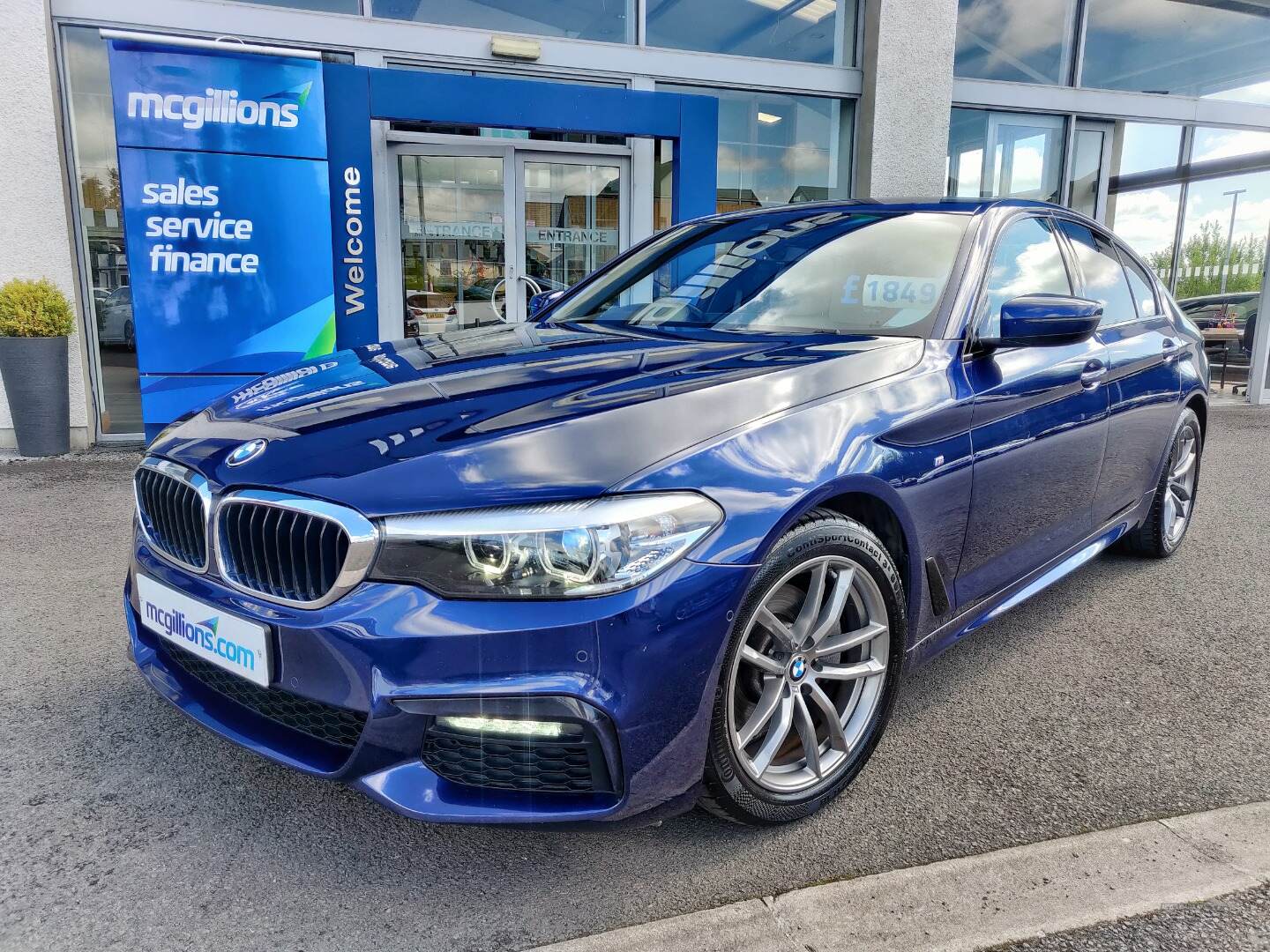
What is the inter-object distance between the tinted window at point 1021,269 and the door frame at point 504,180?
5692mm

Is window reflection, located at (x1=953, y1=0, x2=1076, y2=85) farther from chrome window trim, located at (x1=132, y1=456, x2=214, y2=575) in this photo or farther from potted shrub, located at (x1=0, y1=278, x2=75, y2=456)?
chrome window trim, located at (x1=132, y1=456, x2=214, y2=575)

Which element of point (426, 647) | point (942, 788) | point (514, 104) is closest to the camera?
point (426, 647)

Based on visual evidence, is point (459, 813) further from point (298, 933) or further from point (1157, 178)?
point (1157, 178)

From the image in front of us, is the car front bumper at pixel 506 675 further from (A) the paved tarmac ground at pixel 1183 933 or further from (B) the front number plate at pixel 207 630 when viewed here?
(A) the paved tarmac ground at pixel 1183 933

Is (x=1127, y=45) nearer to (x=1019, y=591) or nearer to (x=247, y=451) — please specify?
(x=1019, y=591)

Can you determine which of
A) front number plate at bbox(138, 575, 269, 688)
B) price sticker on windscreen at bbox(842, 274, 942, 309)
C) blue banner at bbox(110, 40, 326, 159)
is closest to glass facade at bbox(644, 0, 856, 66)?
blue banner at bbox(110, 40, 326, 159)

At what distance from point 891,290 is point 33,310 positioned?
6294 mm

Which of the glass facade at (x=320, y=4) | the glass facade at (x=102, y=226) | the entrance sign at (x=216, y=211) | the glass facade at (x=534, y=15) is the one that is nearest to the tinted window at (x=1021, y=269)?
the entrance sign at (x=216, y=211)

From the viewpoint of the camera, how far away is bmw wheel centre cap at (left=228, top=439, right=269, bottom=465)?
1.94 meters

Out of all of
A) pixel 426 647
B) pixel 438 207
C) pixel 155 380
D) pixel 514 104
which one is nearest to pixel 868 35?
pixel 514 104

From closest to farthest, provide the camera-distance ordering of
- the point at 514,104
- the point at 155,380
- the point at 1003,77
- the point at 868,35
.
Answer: the point at 155,380 → the point at 514,104 → the point at 868,35 → the point at 1003,77

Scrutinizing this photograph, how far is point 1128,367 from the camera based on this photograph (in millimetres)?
3426

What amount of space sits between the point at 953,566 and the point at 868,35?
26.4ft

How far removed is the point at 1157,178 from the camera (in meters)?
10.6
